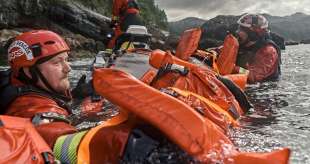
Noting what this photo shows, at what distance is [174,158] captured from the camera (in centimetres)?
295

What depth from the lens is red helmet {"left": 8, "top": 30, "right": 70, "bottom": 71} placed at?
3.99 metres

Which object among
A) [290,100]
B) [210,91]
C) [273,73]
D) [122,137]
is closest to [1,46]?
[273,73]

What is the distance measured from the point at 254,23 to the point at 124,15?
2790mm

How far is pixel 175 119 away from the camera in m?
2.86

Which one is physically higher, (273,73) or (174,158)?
(174,158)

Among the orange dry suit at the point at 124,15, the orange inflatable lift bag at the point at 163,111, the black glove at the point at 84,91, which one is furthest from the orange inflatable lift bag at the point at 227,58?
the orange inflatable lift bag at the point at 163,111

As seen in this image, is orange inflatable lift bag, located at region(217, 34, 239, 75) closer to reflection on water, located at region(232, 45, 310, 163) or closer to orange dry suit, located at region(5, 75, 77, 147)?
reflection on water, located at region(232, 45, 310, 163)

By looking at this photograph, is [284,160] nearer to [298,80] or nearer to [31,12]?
[298,80]

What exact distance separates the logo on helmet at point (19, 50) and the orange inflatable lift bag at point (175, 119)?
114 cm

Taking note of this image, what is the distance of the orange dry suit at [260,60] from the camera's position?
991 centimetres

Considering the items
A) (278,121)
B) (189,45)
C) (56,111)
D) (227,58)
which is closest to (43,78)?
(56,111)

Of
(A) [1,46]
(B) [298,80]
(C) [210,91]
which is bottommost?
(A) [1,46]

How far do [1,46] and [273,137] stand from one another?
16.5 meters

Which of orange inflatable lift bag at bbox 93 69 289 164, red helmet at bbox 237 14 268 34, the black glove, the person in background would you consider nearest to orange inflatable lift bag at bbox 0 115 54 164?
orange inflatable lift bag at bbox 93 69 289 164
